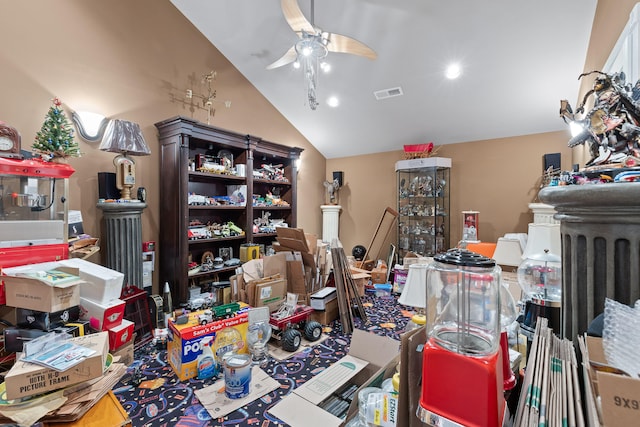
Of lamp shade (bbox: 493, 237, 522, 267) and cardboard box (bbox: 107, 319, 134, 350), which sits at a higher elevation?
lamp shade (bbox: 493, 237, 522, 267)

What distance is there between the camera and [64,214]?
208cm

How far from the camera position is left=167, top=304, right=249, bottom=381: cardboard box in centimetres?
186

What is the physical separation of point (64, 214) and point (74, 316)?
2.46 ft

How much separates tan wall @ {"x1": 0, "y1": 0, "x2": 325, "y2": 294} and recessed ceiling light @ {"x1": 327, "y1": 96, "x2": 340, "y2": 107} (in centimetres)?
139

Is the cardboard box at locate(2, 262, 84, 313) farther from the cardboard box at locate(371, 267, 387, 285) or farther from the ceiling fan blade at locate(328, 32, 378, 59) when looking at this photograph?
the cardboard box at locate(371, 267, 387, 285)

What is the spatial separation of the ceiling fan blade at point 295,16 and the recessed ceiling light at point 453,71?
1801 mm

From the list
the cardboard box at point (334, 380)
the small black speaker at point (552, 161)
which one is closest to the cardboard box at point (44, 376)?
the cardboard box at point (334, 380)

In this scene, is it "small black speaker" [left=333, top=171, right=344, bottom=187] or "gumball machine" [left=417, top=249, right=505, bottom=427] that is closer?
"gumball machine" [left=417, top=249, right=505, bottom=427]

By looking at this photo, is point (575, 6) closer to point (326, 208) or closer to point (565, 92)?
point (565, 92)

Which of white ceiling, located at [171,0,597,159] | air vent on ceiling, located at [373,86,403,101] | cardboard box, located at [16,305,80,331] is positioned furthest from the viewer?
air vent on ceiling, located at [373,86,403,101]

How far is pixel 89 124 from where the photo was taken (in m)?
2.64

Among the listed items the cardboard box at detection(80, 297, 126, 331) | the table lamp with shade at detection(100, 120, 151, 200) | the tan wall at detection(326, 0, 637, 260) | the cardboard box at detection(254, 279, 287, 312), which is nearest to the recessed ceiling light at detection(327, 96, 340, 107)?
the tan wall at detection(326, 0, 637, 260)

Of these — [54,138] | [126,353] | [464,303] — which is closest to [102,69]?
[54,138]

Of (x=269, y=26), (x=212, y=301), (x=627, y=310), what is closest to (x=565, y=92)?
(x=269, y=26)
